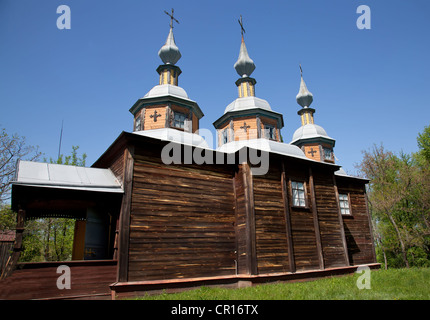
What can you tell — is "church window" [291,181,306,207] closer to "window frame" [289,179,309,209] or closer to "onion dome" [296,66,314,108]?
"window frame" [289,179,309,209]

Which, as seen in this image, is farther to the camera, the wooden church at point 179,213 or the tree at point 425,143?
the tree at point 425,143

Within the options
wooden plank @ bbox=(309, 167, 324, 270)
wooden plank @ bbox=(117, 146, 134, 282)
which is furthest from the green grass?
wooden plank @ bbox=(309, 167, 324, 270)

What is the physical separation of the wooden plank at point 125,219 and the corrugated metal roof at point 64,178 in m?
0.34

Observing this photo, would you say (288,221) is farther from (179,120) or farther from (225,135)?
(179,120)

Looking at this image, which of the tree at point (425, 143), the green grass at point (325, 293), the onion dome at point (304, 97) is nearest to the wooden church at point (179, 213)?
the green grass at point (325, 293)

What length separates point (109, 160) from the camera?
38.8 ft

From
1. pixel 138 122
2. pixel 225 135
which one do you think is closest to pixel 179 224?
pixel 138 122

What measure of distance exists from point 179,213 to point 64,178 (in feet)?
12.7

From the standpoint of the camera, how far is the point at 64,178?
9.25 metres

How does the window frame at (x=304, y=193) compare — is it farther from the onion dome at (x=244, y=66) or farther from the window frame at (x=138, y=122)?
the onion dome at (x=244, y=66)

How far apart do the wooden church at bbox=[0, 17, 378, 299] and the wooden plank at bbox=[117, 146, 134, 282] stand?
3 cm

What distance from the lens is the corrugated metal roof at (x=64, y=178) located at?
27.9ft

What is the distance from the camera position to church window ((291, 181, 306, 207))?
12.5m
